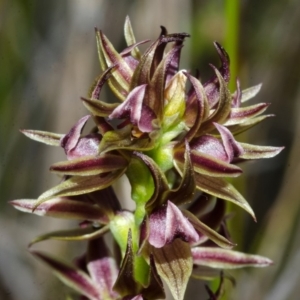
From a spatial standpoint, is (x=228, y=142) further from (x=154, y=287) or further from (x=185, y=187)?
(x=154, y=287)

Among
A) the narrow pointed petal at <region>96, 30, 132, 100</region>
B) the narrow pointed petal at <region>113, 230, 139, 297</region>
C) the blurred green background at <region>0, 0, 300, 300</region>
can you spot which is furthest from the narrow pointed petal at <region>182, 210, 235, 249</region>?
the blurred green background at <region>0, 0, 300, 300</region>

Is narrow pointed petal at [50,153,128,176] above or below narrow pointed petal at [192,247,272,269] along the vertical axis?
above

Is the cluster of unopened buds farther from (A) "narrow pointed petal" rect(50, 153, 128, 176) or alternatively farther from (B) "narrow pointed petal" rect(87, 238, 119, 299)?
(B) "narrow pointed petal" rect(87, 238, 119, 299)

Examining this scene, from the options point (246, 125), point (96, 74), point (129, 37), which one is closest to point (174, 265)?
point (246, 125)

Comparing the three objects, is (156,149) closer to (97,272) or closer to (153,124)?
(153,124)

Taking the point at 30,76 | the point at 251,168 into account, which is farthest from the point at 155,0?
the point at 251,168

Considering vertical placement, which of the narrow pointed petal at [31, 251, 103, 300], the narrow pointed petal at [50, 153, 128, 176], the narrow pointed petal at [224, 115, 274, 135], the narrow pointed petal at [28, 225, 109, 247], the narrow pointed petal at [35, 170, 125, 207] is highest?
the narrow pointed petal at [224, 115, 274, 135]
